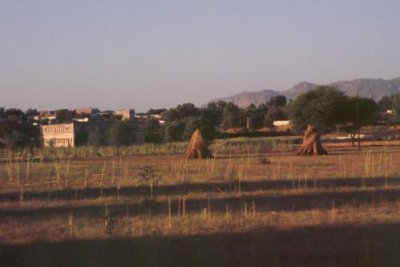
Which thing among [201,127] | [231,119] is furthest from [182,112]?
[201,127]

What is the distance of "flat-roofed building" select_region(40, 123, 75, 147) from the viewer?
78919 mm

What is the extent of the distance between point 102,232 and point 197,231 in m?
1.85

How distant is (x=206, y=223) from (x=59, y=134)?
67.0m

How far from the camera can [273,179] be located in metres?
27.9

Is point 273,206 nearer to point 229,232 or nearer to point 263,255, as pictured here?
point 229,232

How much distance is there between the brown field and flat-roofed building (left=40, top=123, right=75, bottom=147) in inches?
2032

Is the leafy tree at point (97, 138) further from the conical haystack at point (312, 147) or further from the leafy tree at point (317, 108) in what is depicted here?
the conical haystack at point (312, 147)

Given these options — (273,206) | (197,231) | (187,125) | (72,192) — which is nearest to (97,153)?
(187,125)

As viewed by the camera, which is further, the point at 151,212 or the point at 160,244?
the point at 151,212

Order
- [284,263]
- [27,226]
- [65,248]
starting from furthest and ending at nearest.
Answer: [27,226]
[65,248]
[284,263]

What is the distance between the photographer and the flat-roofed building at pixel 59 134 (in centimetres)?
7892

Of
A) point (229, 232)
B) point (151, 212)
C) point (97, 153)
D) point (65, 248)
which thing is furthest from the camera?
point (97, 153)

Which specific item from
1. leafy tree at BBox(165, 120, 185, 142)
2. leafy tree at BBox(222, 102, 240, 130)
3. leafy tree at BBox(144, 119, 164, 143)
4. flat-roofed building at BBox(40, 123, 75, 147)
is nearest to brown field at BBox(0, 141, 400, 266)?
flat-roofed building at BBox(40, 123, 75, 147)

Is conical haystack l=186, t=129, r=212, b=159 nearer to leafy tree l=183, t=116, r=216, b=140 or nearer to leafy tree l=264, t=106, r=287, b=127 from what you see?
leafy tree l=183, t=116, r=216, b=140
